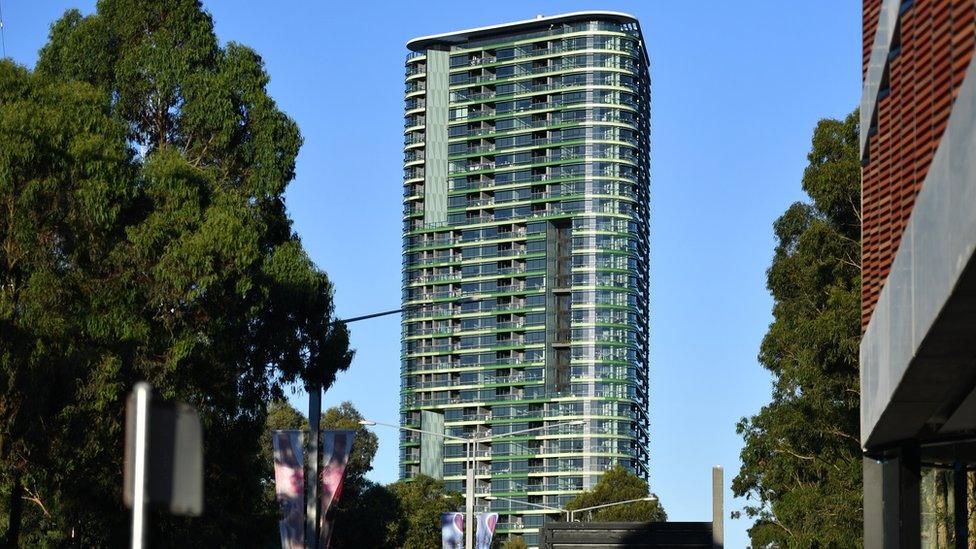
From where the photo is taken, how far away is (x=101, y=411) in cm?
2977

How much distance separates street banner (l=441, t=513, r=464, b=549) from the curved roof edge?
411ft

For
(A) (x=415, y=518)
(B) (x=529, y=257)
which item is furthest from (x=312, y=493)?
(B) (x=529, y=257)

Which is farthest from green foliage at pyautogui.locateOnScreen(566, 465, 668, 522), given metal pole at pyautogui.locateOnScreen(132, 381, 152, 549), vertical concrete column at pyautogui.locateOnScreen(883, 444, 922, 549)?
metal pole at pyautogui.locateOnScreen(132, 381, 152, 549)

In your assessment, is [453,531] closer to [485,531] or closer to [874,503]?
[485,531]

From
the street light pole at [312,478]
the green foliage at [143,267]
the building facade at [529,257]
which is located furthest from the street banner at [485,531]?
the building facade at [529,257]

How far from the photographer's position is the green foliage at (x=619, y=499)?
116 m

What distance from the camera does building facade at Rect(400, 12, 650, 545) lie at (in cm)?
16562

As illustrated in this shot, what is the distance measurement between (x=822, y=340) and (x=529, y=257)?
13002 cm

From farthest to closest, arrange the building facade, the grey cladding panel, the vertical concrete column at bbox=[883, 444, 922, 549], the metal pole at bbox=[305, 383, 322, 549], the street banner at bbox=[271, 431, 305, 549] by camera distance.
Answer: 1. the grey cladding panel
2. the building facade
3. the metal pole at bbox=[305, 383, 322, 549]
4. the street banner at bbox=[271, 431, 305, 549]
5. the vertical concrete column at bbox=[883, 444, 922, 549]

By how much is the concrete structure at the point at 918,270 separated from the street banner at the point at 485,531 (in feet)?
110

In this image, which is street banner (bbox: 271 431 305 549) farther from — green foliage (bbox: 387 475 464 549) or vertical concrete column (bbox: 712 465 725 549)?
green foliage (bbox: 387 475 464 549)

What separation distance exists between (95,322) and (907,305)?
2054 cm

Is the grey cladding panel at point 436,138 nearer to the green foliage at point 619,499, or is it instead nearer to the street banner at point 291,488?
the green foliage at point 619,499

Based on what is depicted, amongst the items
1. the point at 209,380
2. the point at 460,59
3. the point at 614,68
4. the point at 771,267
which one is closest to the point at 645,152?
the point at 614,68
